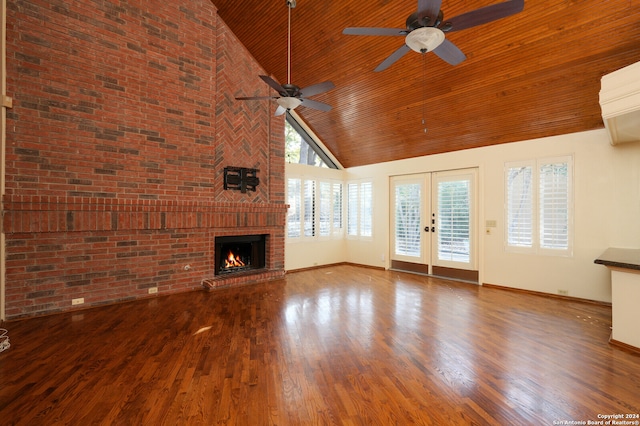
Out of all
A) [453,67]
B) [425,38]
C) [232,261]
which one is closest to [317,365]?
[425,38]

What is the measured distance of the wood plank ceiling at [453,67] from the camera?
330 centimetres

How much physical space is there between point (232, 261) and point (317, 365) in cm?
358

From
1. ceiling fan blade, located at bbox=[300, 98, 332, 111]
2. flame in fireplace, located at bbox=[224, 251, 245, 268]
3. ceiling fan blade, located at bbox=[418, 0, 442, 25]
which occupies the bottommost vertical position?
flame in fireplace, located at bbox=[224, 251, 245, 268]

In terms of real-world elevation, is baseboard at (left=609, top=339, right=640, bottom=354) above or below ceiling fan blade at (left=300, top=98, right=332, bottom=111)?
below

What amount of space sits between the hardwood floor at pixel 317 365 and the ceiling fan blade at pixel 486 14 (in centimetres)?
273

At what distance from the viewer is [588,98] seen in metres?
3.95

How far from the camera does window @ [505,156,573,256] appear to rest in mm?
4574

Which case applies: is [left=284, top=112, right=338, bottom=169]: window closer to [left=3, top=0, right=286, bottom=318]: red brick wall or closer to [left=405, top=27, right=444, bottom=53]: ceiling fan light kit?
[left=3, top=0, right=286, bottom=318]: red brick wall

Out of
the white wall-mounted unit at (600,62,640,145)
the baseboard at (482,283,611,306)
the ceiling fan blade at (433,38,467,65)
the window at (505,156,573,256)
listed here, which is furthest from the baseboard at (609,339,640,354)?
the ceiling fan blade at (433,38,467,65)

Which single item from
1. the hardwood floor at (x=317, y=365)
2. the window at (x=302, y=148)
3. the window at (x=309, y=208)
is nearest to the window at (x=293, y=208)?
the window at (x=309, y=208)

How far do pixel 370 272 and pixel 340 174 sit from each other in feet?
8.48

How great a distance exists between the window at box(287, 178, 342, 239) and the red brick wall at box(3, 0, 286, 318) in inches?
44.1

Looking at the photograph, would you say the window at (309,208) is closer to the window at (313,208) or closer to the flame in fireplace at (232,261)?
the window at (313,208)

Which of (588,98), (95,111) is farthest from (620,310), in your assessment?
(95,111)
